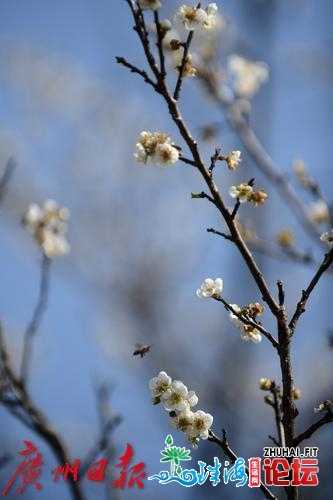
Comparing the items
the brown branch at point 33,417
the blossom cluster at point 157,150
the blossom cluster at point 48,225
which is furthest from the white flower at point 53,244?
the blossom cluster at point 157,150

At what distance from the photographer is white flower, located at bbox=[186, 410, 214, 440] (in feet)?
6.45

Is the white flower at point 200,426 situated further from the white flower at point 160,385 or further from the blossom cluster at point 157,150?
the blossom cluster at point 157,150

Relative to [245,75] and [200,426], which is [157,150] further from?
[245,75]

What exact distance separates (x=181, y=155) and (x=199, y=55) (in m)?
3.19

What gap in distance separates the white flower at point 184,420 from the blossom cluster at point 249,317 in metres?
0.34

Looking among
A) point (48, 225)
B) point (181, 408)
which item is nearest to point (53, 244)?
point (48, 225)

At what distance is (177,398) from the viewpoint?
6.65 feet

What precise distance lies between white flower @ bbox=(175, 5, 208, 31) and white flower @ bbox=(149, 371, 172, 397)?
1.34 meters

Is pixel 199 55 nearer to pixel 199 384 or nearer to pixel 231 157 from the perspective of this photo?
pixel 231 157

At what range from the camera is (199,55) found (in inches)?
194

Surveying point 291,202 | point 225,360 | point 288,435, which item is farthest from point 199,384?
point 288,435

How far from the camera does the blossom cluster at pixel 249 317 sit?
2.01 metres

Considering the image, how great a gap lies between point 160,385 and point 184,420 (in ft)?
0.50

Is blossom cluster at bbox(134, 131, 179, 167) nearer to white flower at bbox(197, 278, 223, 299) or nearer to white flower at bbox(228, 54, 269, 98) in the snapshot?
white flower at bbox(197, 278, 223, 299)
